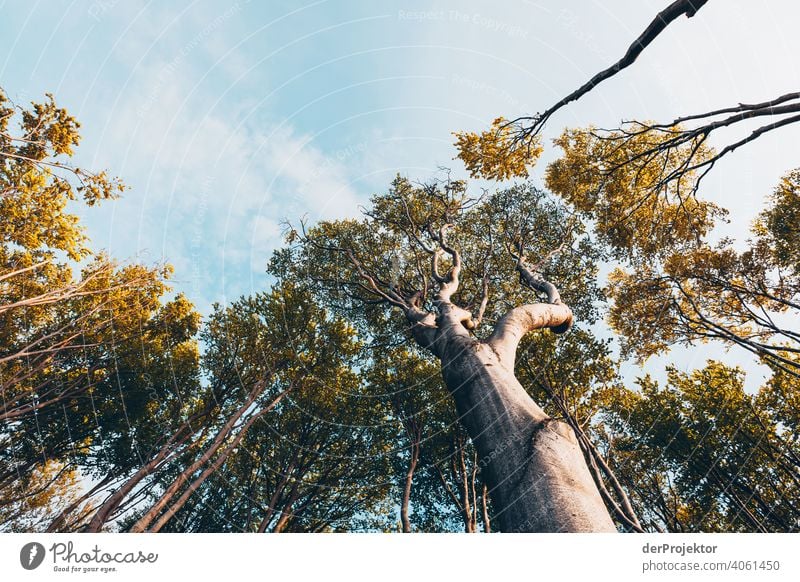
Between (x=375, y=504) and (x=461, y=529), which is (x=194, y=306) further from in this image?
(x=461, y=529)

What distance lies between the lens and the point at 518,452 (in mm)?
2303

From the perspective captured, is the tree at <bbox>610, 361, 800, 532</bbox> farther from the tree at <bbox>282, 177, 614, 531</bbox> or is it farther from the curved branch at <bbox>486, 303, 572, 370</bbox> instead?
the curved branch at <bbox>486, 303, 572, 370</bbox>

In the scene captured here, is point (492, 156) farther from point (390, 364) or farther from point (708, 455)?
point (708, 455)

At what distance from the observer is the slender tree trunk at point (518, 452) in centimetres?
197

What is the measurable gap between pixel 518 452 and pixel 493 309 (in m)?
8.51

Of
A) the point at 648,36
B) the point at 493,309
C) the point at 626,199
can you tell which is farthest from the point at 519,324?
the point at 493,309

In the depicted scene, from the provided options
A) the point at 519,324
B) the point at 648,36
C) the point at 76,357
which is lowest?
the point at 519,324

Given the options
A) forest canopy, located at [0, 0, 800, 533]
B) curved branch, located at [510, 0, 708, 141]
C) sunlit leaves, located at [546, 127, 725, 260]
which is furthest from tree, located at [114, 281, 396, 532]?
curved branch, located at [510, 0, 708, 141]

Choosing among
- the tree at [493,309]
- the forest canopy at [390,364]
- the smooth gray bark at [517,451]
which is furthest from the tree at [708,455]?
the smooth gray bark at [517,451]

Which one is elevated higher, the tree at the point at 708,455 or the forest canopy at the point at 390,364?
the forest canopy at the point at 390,364

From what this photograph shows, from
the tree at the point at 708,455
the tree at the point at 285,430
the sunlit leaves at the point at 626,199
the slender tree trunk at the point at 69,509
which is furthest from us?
the tree at the point at 285,430

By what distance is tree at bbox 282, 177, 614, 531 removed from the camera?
2.11 meters

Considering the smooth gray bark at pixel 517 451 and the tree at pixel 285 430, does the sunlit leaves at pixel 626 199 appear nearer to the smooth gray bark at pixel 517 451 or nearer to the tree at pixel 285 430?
the smooth gray bark at pixel 517 451
